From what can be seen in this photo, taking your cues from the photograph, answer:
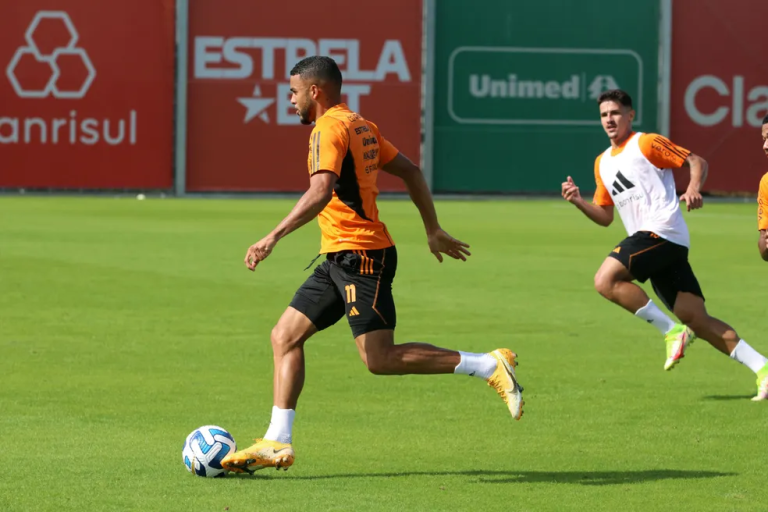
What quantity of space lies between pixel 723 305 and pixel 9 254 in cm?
973

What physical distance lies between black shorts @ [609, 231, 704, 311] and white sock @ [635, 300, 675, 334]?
224mm

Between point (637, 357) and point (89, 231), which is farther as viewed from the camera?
point (89, 231)

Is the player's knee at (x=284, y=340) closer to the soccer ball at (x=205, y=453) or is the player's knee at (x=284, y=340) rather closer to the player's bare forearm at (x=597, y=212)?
the soccer ball at (x=205, y=453)

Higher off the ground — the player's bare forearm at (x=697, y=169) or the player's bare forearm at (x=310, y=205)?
the player's bare forearm at (x=310, y=205)

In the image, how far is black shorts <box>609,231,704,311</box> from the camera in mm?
10211

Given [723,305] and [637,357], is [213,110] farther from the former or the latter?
[637,357]

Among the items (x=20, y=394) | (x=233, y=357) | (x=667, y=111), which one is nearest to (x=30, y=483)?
(x=20, y=394)

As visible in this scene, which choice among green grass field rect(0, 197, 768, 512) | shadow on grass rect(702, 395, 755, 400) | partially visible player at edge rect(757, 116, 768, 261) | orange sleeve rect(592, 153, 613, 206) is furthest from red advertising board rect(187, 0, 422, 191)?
partially visible player at edge rect(757, 116, 768, 261)

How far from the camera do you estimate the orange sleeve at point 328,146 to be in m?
7.20

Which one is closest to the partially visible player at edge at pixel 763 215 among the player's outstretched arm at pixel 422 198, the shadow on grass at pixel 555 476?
the player's outstretched arm at pixel 422 198

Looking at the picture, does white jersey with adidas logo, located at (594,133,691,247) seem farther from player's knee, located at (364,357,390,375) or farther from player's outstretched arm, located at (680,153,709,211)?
player's knee, located at (364,357,390,375)

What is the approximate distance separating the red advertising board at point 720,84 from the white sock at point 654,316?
28.0 metres

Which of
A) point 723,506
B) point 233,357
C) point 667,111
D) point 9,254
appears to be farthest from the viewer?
point 667,111

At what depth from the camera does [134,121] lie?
35.6 metres
